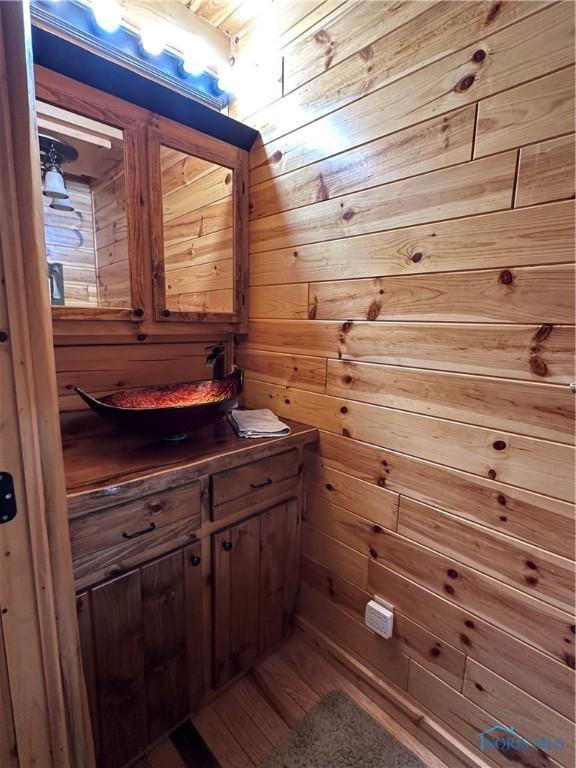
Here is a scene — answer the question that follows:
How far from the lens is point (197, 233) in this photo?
144 cm

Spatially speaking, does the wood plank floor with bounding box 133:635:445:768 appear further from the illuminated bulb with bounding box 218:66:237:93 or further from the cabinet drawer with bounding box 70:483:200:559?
the illuminated bulb with bounding box 218:66:237:93

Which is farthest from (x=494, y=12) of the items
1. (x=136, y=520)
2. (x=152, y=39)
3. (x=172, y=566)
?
(x=172, y=566)

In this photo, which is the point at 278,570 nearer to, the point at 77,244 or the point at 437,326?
the point at 437,326

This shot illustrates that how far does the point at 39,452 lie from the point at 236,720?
1224 mm

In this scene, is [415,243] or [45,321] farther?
[415,243]

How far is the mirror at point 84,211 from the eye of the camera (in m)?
1.13

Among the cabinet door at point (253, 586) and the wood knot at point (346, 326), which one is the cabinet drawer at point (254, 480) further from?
the wood knot at point (346, 326)

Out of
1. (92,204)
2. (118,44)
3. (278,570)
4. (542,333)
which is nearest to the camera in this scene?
(542,333)

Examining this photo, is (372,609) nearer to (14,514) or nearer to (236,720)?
(236,720)

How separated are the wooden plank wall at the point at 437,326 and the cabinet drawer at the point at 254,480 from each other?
0.48 feet

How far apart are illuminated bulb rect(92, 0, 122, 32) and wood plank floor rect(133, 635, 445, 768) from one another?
2.36m

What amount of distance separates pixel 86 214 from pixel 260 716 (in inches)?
70.2

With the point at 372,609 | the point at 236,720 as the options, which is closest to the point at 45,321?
the point at 372,609

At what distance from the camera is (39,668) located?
2.21 feet
